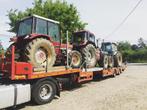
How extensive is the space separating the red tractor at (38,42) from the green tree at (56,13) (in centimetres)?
1504

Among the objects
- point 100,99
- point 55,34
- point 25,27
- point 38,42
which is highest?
point 25,27

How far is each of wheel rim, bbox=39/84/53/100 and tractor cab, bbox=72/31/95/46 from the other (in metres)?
4.78

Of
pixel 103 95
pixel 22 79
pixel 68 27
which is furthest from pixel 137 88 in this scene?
pixel 68 27

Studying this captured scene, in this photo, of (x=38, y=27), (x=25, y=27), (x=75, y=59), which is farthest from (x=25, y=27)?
(x=75, y=59)

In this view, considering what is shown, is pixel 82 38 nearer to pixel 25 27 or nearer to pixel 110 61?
pixel 110 61

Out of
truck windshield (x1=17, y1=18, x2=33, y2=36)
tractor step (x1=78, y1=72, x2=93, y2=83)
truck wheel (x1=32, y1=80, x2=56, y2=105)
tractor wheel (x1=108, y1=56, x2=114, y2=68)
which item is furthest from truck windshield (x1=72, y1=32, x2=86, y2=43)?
truck wheel (x1=32, y1=80, x2=56, y2=105)

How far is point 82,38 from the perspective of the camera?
14.7 meters

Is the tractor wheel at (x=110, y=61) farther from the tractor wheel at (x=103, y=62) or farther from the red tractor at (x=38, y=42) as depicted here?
the red tractor at (x=38, y=42)

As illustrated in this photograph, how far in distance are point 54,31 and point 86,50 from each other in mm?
2806

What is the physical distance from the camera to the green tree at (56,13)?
2711cm

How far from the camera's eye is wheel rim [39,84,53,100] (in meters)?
9.73

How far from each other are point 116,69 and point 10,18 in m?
15.2

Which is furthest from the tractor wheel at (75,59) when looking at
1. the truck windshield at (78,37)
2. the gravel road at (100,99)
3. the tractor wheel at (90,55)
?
the truck windshield at (78,37)

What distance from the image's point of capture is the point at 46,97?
9859 millimetres
